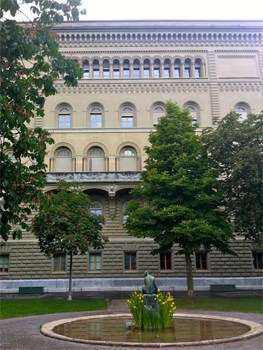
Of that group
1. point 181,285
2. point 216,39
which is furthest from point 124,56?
point 181,285

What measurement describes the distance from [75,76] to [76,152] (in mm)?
25740

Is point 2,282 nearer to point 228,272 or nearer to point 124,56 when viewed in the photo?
point 228,272

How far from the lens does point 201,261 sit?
31.3 metres

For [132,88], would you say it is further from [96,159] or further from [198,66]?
[96,159]

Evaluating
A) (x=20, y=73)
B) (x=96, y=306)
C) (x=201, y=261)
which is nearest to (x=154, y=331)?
(x=20, y=73)

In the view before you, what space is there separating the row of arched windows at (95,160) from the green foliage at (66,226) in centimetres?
912

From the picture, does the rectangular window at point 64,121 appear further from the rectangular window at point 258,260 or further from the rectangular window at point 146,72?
the rectangular window at point 258,260

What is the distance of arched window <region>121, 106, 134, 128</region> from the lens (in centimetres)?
3525

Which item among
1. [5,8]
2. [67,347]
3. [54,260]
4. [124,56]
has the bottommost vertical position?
[67,347]

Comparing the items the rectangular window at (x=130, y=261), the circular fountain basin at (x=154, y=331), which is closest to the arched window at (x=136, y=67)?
the rectangular window at (x=130, y=261)

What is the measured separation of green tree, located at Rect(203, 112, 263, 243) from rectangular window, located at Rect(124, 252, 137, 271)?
32.5ft

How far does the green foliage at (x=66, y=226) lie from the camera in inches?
904

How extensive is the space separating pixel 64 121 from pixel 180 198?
16321 mm

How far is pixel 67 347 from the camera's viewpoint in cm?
988
